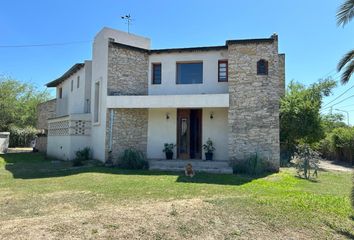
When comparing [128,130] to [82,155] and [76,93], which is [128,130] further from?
[76,93]

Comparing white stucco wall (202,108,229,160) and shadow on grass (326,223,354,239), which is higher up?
white stucco wall (202,108,229,160)

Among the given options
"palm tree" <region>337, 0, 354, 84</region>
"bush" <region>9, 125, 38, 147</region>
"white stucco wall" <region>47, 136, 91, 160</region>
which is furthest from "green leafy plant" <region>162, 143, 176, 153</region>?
"bush" <region>9, 125, 38, 147</region>

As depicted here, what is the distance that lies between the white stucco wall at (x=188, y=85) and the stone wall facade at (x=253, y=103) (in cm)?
168

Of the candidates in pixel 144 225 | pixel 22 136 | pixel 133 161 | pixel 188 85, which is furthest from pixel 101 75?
pixel 22 136

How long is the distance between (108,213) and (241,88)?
11089 millimetres

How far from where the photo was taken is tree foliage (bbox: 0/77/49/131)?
28.5 meters

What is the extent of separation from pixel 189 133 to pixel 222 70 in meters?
4.07

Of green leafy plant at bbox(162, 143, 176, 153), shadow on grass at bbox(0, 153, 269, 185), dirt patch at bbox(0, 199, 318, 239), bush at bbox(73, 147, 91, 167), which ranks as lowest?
dirt patch at bbox(0, 199, 318, 239)

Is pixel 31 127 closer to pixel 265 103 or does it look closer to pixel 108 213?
pixel 265 103

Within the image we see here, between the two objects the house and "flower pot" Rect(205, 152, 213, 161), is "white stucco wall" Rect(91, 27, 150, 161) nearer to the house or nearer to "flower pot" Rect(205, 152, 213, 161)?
the house

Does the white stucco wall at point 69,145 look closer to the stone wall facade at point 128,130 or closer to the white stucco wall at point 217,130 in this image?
the stone wall facade at point 128,130

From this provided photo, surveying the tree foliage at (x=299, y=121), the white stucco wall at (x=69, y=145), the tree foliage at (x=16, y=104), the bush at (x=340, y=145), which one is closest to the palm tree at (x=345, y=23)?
the tree foliage at (x=299, y=121)

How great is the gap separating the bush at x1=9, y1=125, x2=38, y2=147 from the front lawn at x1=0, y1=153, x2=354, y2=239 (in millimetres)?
30366

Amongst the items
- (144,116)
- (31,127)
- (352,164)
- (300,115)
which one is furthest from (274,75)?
(31,127)
